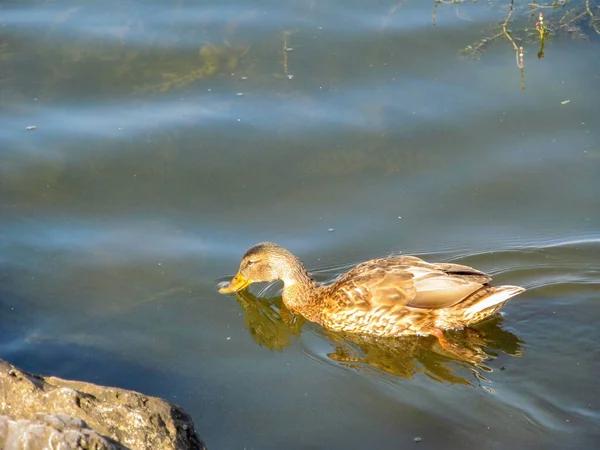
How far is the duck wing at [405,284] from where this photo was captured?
7.05 metres

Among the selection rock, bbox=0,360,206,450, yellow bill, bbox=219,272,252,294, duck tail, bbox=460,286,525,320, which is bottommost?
duck tail, bbox=460,286,525,320

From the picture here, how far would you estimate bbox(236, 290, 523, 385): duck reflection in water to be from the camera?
21.7 ft

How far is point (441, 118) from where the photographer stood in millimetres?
9227

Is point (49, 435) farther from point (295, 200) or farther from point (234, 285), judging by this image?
point (295, 200)

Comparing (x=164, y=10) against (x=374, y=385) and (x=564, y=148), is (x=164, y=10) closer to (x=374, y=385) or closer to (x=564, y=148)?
(x=564, y=148)

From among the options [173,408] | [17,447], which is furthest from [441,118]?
[17,447]

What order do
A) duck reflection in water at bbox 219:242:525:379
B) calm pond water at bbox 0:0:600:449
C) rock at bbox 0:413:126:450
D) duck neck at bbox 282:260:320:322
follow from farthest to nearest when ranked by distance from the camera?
1. duck neck at bbox 282:260:320:322
2. duck reflection in water at bbox 219:242:525:379
3. calm pond water at bbox 0:0:600:449
4. rock at bbox 0:413:126:450

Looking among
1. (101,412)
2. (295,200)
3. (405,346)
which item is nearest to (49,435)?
(101,412)

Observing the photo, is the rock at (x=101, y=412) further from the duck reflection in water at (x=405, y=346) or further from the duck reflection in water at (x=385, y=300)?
the duck reflection in water at (x=385, y=300)

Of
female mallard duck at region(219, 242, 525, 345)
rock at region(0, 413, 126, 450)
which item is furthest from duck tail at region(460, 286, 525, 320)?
rock at region(0, 413, 126, 450)

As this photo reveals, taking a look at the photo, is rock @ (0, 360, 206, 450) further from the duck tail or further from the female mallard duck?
the duck tail

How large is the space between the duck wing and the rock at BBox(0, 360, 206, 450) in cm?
310

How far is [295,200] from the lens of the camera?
8.43 meters

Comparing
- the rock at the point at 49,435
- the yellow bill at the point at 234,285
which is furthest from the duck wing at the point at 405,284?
the rock at the point at 49,435
